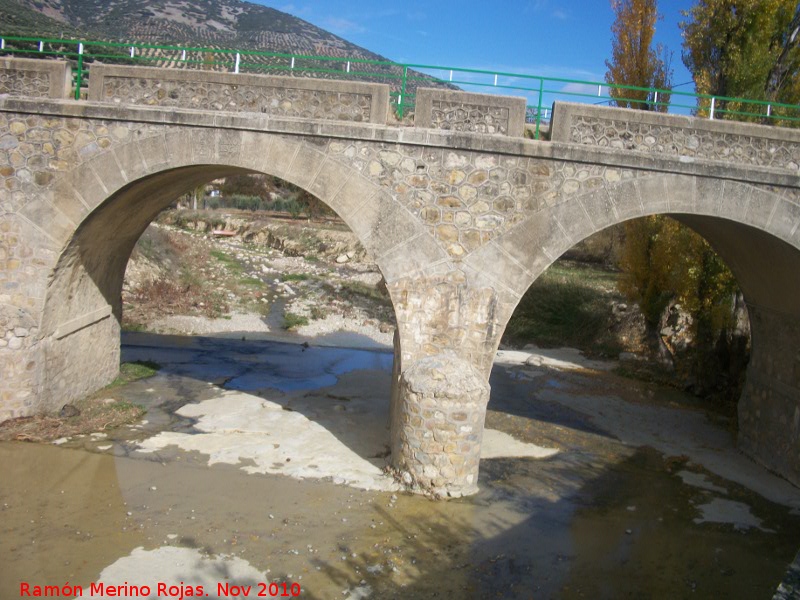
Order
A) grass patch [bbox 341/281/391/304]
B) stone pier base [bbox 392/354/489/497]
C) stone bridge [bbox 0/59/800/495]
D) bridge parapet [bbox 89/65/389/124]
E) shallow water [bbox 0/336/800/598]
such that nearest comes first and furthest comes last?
shallow water [bbox 0/336/800/598] → stone pier base [bbox 392/354/489/497] → stone bridge [bbox 0/59/800/495] → bridge parapet [bbox 89/65/389/124] → grass patch [bbox 341/281/391/304]

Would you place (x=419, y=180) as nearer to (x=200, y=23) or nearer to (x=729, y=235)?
(x=729, y=235)

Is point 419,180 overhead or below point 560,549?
overhead

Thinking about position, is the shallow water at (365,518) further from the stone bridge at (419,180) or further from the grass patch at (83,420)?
the stone bridge at (419,180)

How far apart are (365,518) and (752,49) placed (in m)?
12.0

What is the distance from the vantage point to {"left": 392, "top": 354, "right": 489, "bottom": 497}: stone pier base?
7465 millimetres

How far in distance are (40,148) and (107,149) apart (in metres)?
0.89

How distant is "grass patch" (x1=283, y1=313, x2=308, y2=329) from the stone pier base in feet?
32.2

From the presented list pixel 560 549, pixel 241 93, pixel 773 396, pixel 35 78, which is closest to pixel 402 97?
pixel 241 93

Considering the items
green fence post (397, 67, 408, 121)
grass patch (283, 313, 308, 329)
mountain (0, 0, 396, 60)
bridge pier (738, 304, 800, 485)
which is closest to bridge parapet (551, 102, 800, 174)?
green fence post (397, 67, 408, 121)

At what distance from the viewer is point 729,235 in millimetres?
9164

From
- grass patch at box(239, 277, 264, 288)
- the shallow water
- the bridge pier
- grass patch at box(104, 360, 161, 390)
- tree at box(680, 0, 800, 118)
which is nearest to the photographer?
the shallow water

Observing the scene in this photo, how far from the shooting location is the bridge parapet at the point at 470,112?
25.7ft

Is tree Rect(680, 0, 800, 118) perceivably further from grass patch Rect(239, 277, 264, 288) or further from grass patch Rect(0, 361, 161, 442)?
grass patch Rect(239, 277, 264, 288)

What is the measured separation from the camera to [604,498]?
26.7 feet
